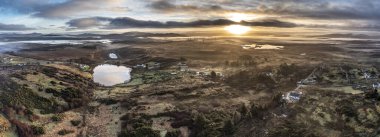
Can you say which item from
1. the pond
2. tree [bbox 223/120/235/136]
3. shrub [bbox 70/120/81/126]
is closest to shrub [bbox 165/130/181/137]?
tree [bbox 223/120/235/136]

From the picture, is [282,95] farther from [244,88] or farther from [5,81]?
[5,81]

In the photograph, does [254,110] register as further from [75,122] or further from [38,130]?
[38,130]

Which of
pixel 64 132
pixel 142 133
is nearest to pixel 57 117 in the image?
pixel 64 132

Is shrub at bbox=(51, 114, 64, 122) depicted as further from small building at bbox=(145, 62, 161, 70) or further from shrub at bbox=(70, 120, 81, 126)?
small building at bbox=(145, 62, 161, 70)

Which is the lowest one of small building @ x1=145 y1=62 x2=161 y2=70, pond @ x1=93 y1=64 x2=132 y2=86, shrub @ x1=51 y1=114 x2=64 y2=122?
pond @ x1=93 y1=64 x2=132 y2=86

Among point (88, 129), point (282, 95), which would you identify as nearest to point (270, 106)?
point (282, 95)
